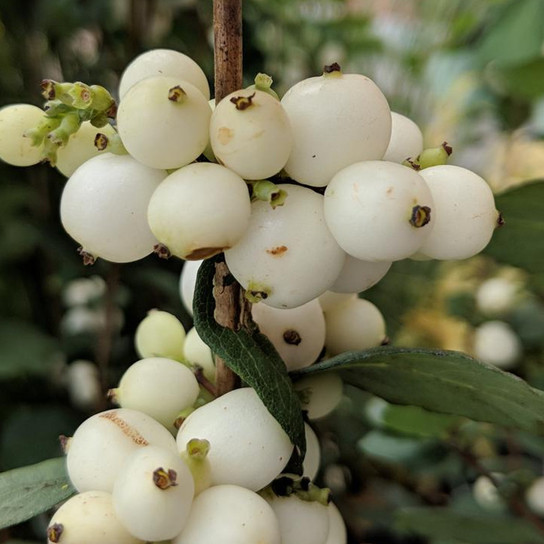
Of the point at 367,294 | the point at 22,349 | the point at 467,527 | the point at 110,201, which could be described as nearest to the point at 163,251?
the point at 110,201

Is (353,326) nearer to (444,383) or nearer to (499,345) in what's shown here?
(444,383)

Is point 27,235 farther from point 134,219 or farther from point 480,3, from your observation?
point 480,3

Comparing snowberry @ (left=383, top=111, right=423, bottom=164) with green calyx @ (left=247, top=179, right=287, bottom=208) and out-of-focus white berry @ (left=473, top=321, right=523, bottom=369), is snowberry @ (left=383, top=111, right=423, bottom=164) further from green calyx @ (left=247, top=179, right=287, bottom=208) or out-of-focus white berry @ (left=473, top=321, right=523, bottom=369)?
out-of-focus white berry @ (left=473, top=321, right=523, bottom=369)

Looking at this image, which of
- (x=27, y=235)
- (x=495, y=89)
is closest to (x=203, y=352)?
(x=27, y=235)

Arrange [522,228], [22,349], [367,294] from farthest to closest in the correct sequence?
[367,294], [22,349], [522,228]

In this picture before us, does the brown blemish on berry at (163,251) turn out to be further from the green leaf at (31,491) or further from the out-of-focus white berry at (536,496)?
the out-of-focus white berry at (536,496)

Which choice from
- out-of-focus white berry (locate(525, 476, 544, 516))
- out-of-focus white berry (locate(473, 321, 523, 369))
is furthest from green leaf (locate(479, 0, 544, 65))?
out-of-focus white berry (locate(525, 476, 544, 516))
